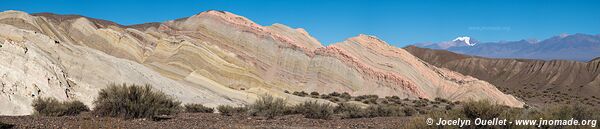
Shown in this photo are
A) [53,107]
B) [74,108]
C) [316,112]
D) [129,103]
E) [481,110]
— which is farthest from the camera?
[316,112]

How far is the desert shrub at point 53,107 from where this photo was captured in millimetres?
19750

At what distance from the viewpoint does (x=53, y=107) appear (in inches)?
787

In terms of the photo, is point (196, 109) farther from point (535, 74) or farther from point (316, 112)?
point (535, 74)

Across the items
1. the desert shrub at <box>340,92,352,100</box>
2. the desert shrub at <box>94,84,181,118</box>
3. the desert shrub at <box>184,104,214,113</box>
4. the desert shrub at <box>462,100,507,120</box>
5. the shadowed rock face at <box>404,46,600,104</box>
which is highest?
the shadowed rock face at <box>404,46,600,104</box>

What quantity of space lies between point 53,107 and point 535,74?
4785 inches

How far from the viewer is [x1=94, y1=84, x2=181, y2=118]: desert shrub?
1881cm

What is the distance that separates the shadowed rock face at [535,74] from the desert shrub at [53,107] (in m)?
79.3

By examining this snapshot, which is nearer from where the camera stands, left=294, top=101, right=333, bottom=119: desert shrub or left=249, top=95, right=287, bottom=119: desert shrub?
left=249, top=95, right=287, bottom=119: desert shrub

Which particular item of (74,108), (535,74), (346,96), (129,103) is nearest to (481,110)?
(129,103)

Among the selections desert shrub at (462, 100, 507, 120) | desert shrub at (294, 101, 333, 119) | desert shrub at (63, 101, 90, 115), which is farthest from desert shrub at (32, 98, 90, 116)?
desert shrub at (462, 100, 507, 120)

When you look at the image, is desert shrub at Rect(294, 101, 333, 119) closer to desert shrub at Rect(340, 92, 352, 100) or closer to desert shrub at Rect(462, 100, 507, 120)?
desert shrub at Rect(462, 100, 507, 120)

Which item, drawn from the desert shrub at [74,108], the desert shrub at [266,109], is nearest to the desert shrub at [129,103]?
the desert shrub at [74,108]

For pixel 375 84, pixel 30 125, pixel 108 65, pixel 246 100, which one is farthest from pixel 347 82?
pixel 30 125

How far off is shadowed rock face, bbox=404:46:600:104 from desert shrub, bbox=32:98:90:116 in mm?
79266
